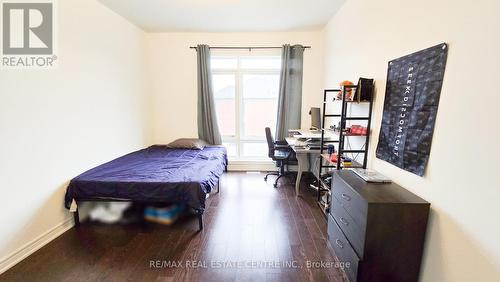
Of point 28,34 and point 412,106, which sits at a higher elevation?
point 28,34

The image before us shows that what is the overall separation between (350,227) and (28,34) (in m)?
3.37

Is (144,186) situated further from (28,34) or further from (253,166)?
(253,166)

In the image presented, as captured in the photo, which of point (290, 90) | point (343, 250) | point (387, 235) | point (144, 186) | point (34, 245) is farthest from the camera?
point (290, 90)

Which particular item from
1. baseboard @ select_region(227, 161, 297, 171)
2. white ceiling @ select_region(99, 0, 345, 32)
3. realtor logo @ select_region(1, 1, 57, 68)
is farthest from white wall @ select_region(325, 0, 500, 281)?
realtor logo @ select_region(1, 1, 57, 68)

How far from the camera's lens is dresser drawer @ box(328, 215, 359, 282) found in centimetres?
159

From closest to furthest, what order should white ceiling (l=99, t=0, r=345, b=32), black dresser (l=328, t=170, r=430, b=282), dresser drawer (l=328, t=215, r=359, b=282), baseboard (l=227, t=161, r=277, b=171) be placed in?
1. black dresser (l=328, t=170, r=430, b=282)
2. dresser drawer (l=328, t=215, r=359, b=282)
3. white ceiling (l=99, t=0, r=345, b=32)
4. baseboard (l=227, t=161, r=277, b=171)

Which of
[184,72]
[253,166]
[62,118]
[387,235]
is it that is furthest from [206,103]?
[387,235]

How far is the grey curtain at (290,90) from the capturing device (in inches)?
165

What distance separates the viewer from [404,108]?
172cm

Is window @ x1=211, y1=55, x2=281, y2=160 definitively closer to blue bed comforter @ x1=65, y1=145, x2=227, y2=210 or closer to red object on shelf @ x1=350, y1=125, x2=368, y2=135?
blue bed comforter @ x1=65, y1=145, x2=227, y2=210

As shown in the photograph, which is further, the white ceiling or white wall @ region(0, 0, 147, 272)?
the white ceiling

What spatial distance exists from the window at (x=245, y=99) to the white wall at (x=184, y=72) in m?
0.37

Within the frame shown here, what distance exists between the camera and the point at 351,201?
1700 millimetres

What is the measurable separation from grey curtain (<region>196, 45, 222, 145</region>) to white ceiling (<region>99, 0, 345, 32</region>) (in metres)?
0.50
